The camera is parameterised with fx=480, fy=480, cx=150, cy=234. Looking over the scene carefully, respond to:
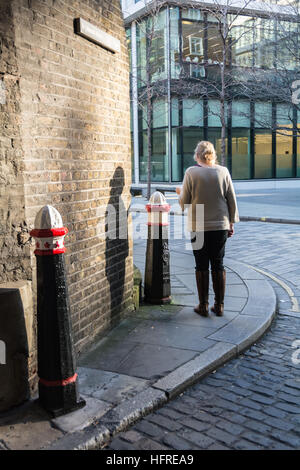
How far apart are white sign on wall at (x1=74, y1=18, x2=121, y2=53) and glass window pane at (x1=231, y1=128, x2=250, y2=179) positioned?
84.5ft

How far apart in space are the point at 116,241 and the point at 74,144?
135 cm

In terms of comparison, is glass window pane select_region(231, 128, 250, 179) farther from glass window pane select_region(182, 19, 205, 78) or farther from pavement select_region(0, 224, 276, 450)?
pavement select_region(0, 224, 276, 450)

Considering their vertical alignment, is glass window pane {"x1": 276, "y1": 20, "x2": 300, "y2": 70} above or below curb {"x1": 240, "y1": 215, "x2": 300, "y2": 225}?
above

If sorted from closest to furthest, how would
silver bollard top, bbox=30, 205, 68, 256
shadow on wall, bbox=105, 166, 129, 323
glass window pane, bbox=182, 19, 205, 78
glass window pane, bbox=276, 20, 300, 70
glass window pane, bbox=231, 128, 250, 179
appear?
1. silver bollard top, bbox=30, 205, 68, 256
2. shadow on wall, bbox=105, 166, 129, 323
3. glass window pane, bbox=276, 20, 300, 70
4. glass window pane, bbox=182, 19, 205, 78
5. glass window pane, bbox=231, 128, 250, 179

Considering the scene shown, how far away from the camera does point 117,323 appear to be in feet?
16.8

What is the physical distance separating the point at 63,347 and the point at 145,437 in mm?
789

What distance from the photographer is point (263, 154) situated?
3097 centimetres

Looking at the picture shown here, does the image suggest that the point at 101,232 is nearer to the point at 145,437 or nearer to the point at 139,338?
the point at 139,338

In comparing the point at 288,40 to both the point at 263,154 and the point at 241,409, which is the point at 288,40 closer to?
the point at 263,154

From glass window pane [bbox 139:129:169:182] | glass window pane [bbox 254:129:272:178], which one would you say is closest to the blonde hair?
glass window pane [bbox 139:129:169:182]

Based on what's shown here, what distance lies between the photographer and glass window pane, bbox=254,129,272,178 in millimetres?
30656

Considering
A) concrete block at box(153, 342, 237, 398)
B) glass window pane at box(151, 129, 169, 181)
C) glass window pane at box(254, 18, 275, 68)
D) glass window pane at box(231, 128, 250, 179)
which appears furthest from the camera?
glass window pane at box(231, 128, 250, 179)

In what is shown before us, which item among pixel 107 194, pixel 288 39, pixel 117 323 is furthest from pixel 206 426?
pixel 288 39

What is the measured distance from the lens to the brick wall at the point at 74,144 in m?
3.35
